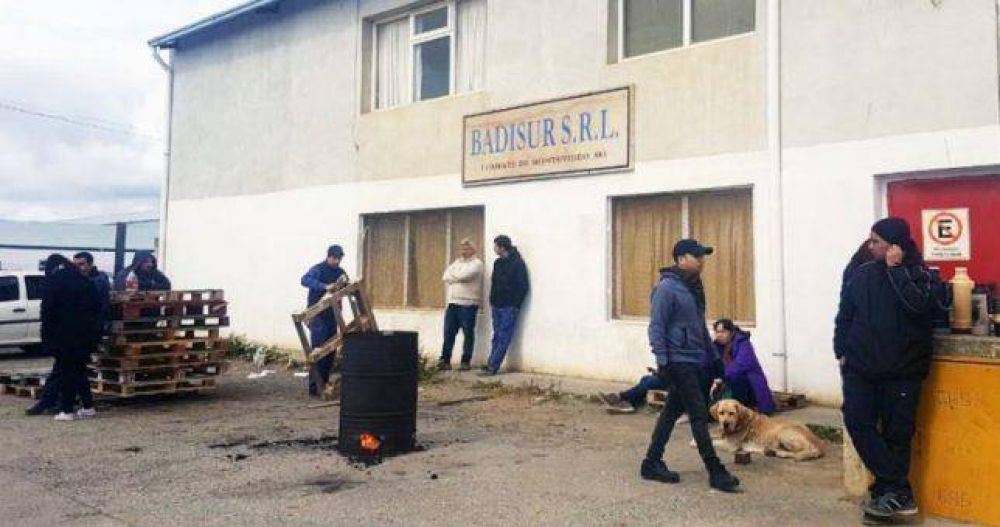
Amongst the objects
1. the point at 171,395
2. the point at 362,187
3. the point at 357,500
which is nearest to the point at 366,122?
the point at 362,187

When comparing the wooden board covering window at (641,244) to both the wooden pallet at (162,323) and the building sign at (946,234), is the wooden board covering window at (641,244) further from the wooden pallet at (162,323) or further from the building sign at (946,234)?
the wooden pallet at (162,323)


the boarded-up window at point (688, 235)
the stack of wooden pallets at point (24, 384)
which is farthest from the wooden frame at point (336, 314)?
the boarded-up window at point (688, 235)

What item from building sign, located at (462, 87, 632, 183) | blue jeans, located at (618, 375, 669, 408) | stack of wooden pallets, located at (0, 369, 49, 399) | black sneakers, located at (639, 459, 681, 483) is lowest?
black sneakers, located at (639, 459, 681, 483)

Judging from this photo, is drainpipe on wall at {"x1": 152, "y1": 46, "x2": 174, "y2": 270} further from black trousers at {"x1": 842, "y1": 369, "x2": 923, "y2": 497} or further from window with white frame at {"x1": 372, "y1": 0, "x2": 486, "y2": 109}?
black trousers at {"x1": 842, "y1": 369, "x2": 923, "y2": 497}

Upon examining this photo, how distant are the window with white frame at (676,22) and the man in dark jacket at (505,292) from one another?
9.68ft

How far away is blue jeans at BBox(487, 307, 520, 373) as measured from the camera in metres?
11.1

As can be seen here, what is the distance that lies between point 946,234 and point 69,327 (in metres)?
8.58

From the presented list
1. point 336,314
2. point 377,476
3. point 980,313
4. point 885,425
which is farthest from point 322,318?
point 980,313

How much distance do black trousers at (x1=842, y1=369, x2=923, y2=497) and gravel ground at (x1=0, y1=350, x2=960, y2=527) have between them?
1.10 ft

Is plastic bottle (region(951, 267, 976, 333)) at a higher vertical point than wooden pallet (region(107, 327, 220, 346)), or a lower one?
higher

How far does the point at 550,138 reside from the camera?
438 inches

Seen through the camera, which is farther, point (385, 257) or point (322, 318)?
point (385, 257)

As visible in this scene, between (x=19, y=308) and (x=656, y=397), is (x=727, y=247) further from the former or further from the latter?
(x=19, y=308)

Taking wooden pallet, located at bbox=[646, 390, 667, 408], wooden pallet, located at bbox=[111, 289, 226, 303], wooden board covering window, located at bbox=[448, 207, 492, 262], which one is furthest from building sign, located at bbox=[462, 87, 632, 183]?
wooden pallet, located at bbox=[111, 289, 226, 303]
